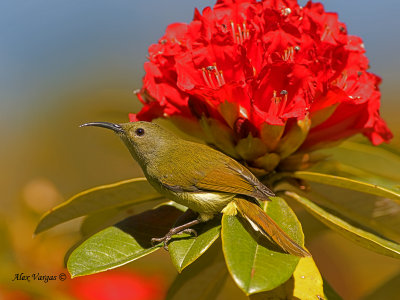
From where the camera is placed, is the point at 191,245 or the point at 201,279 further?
the point at 201,279

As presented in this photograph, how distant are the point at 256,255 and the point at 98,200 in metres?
0.96

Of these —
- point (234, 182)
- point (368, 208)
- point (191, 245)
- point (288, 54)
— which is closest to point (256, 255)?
point (191, 245)

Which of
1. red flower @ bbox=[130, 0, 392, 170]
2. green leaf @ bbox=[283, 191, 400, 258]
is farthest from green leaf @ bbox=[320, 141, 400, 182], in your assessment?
green leaf @ bbox=[283, 191, 400, 258]

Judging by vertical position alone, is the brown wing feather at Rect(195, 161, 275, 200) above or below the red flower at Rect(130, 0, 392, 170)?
below

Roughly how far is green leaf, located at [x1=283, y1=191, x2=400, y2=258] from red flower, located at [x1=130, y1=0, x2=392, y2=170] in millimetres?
245

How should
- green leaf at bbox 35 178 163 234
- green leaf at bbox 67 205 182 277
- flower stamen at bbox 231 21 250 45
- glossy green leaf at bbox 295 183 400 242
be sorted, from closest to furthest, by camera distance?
1. green leaf at bbox 67 205 182 277
2. flower stamen at bbox 231 21 250 45
3. green leaf at bbox 35 178 163 234
4. glossy green leaf at bbox 295 183 400 242

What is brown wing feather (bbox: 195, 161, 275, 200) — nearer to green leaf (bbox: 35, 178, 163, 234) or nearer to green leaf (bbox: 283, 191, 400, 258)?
green leaf (bbox: 283, 191, 400, 258)

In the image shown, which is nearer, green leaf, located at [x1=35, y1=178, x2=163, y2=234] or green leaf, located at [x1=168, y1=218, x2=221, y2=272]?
green leaf, located at [x1=168, y1=218, x2=221, y2=272]

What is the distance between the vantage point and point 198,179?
2.29 m

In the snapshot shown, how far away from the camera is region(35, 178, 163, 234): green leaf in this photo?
2.47m

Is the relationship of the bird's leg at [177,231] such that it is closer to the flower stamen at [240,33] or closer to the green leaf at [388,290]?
the flower stamen at [240,33]

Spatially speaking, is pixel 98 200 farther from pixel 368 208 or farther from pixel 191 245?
pixel 368 208

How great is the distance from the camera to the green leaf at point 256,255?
5.62ft

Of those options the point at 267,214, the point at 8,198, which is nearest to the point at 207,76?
the point at 267,214
